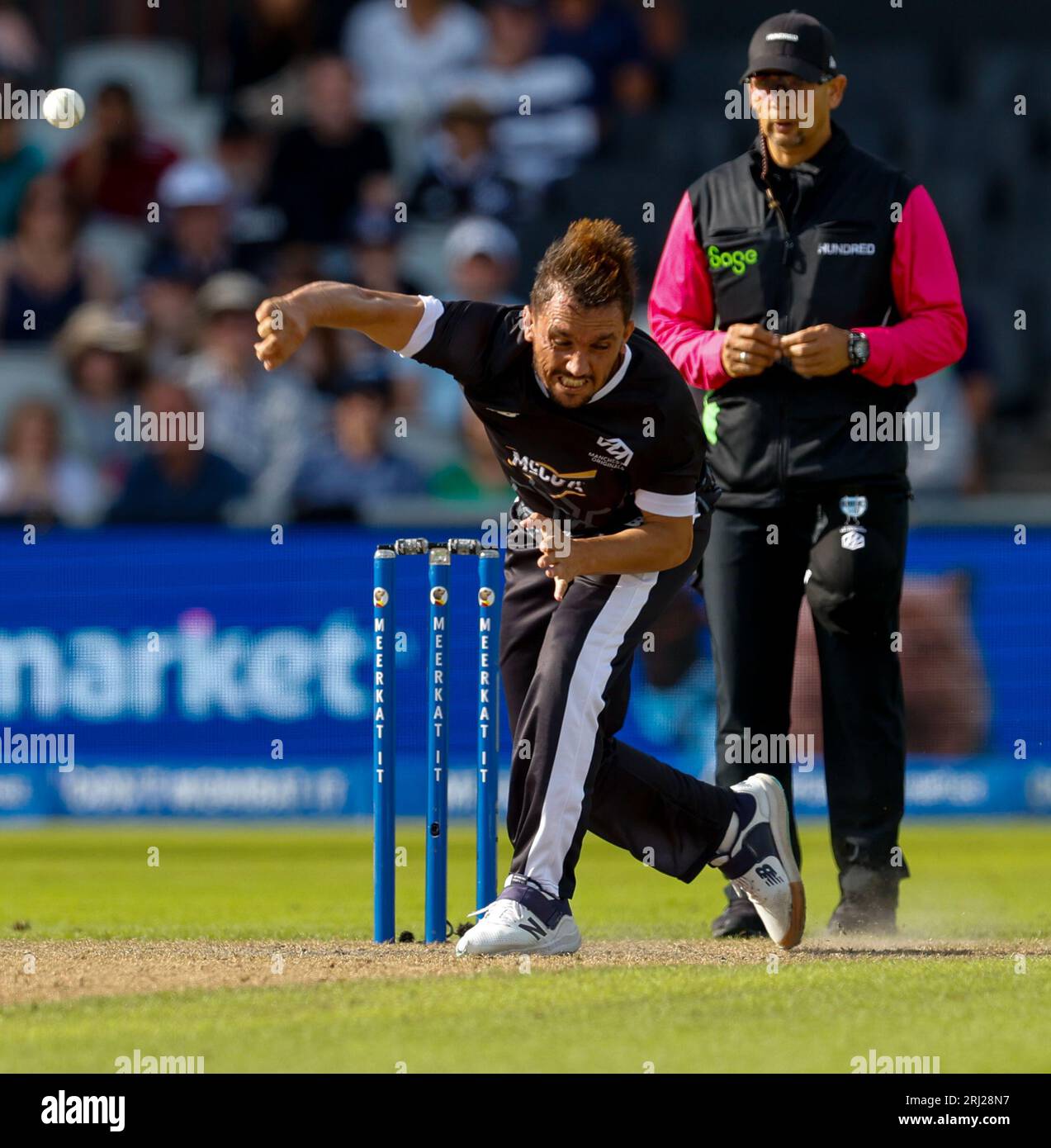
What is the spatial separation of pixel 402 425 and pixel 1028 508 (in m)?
3.97

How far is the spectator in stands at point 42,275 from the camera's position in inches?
546

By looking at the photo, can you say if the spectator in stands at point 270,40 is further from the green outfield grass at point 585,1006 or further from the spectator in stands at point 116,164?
the green outfield grass at point 585,1006

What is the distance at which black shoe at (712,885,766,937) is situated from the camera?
256 inches

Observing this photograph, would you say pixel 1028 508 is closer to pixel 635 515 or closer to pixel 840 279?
pixel 840 279

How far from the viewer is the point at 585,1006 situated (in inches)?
192

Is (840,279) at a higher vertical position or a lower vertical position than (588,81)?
lower

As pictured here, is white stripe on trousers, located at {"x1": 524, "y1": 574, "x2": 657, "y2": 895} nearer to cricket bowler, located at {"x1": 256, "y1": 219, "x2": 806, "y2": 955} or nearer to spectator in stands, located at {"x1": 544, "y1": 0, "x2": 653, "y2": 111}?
cricket bowler, located at {"x1": 256, "y1": 219, "x2": 806, "y2": 955}

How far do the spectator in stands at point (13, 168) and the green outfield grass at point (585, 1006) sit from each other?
7.86m

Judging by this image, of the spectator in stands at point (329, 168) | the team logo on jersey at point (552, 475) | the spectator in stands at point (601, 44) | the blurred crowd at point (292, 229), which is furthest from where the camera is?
the spectator in stands at point (601, 44)

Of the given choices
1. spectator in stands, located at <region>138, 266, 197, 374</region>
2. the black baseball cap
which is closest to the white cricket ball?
the black baseball cap

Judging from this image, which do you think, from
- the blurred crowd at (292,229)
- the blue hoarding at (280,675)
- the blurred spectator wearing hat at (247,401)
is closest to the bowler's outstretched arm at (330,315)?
the blue hoarding at (280,675)

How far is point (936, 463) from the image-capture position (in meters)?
13.0
